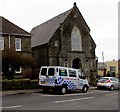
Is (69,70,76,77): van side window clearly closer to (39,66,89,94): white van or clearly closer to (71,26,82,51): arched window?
(39,66,89,94): white van

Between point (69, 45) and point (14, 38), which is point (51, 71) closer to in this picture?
point (14, 38)

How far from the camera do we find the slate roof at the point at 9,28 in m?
32.1

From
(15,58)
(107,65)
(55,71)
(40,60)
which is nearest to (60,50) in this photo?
(40,60)

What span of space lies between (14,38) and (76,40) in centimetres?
1214

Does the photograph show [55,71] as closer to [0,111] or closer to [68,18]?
[0,111]

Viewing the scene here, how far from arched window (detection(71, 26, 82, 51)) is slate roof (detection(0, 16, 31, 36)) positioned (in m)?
9.00

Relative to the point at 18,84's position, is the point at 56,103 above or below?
below

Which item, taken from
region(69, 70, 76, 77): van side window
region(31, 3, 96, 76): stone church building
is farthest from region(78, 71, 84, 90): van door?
region(31, 3, 96, 76): stone church building

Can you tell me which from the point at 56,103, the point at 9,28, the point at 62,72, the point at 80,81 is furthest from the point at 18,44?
the point at 56,103

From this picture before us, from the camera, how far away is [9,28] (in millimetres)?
33125

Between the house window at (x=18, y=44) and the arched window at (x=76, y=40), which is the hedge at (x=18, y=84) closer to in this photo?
the house window at (x=18, y=44)

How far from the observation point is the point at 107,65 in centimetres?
8106

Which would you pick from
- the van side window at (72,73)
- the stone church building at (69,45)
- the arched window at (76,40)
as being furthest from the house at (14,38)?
the van side window at (72,73)

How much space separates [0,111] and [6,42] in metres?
22.3
